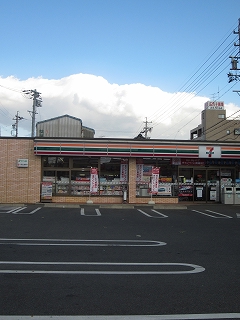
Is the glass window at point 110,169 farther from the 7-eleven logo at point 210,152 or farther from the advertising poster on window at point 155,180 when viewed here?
the 7-eleven logo at point 210,152

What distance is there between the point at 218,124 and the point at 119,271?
70.1 meters

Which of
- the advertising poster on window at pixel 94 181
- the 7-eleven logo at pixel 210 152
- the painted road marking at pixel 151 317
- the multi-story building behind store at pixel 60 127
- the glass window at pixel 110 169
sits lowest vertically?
the painted road marking at pixel 151 317

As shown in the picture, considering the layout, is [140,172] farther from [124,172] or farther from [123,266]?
[123,266]

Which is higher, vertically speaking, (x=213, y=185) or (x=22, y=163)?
(x=22, y=163)

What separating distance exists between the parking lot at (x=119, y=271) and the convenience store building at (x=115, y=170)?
8.76 m

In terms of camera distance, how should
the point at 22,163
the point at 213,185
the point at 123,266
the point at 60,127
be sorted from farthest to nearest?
the point at 60,127
the point at 213,185
the point at 22,163
the point at 123,266

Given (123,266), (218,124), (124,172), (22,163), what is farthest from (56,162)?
(218,124)

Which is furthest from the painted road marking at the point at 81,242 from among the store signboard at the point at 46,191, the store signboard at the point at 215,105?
the store signboard at the point at 215,105

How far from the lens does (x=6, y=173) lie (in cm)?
2083

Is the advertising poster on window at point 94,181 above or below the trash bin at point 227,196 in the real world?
above

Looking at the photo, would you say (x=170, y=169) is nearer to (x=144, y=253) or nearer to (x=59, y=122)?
(x=59, y=122)

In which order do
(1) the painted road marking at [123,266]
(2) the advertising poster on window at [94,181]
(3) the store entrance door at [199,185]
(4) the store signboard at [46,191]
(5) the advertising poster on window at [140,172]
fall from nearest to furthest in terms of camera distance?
(1) the painted road marking at [123,266] < (2) the advertising poster on window at [94,181] < (4) the store signboard at [46,191] < (5) the advertising poster on window at [140,172] < (3) the store entrance door at [199,185]

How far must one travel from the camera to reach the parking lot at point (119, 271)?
4840 millimetres

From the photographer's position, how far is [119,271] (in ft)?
21.7
